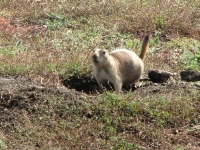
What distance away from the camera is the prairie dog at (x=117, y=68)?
26.1ft

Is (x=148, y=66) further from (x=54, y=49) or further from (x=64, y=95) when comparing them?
(x=64, y=95)

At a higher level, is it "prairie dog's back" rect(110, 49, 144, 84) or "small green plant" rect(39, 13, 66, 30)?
"small green plant" rect(39, 13, 66, 30)

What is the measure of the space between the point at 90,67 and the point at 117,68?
470 mm

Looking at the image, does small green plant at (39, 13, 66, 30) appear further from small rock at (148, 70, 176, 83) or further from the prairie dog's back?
small rock at (148, 70, 176, 83)

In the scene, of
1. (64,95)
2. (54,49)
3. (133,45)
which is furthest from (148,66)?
(64,95)

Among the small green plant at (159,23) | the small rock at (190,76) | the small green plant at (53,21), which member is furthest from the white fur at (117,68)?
the small green plant at (53,21)

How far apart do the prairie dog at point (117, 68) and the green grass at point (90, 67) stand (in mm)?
374

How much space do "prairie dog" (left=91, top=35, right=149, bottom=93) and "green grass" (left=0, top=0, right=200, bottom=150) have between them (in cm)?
37

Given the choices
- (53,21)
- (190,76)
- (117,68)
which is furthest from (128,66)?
(53,21)

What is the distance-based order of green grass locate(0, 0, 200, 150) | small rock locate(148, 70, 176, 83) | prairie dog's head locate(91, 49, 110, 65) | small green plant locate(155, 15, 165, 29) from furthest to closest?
small green plant locate(155, 15, 165, 29) < small rock locate(148, 70, 176, 83) < prairie dog's head locate(91, 49, 110, 65) < green grass locate(0, 0, 200, 150)

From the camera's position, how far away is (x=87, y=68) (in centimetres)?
836

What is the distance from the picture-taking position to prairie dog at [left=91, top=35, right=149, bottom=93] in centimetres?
794

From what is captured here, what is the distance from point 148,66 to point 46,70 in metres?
1.66

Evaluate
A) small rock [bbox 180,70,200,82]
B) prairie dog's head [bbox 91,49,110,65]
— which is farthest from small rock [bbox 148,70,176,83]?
prairie dog's head [bbox 91,49,110,65]
